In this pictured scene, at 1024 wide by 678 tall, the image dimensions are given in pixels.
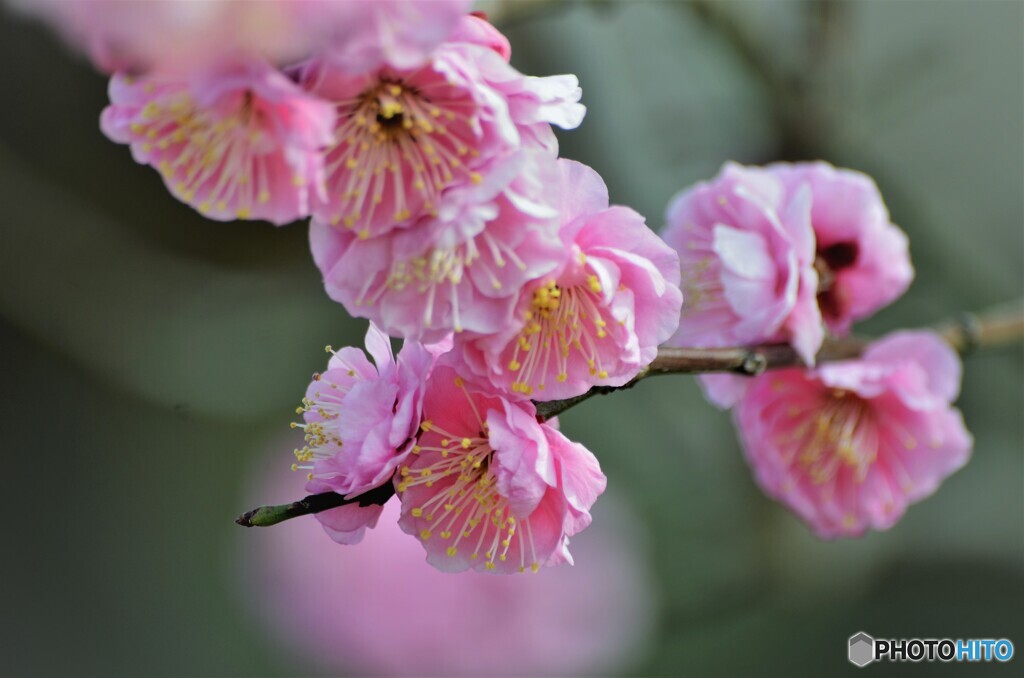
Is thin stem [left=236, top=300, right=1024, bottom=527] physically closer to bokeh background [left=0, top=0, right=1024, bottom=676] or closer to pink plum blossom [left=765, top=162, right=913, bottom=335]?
pink plum blossom [left=765, top=162, right=913, bottom=335]

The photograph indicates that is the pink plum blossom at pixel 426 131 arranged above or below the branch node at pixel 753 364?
above

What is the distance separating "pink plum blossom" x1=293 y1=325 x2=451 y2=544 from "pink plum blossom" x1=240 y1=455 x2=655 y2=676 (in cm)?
58

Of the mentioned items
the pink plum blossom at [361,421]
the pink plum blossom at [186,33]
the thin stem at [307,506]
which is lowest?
the thin stem at [307,506]

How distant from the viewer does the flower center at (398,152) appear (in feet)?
1.64

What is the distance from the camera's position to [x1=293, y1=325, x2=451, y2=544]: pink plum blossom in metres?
0.55

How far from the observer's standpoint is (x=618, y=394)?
Answer: 1.67 meters

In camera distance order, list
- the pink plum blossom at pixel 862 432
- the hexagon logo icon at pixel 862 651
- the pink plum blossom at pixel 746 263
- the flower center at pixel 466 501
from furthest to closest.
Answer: the hexagon logo icon at pixel 862 651
the pink plum blossom at pixel 862 432
the pink plum blossom at pixel 746 263
the flower center at pixel 466 501

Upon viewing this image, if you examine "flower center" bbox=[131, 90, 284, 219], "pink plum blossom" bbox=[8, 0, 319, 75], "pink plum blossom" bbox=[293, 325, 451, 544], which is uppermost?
"pink plum blossom" bbox=[8, 0, 319, 75]

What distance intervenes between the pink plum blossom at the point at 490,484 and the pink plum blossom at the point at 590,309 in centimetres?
3

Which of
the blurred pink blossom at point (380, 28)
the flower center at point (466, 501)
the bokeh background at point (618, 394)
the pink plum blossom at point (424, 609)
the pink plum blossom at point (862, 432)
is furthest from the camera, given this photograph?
the bokeh background at point (618, 394)

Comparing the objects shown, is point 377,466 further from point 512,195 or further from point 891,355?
point 891,355

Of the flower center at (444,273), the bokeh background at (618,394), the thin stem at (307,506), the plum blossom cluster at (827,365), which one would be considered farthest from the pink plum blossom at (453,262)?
the bokeh background at (618,394)

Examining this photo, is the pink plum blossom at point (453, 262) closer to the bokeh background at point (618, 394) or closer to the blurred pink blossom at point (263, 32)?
the blurred pink blossom at point (263, 32)

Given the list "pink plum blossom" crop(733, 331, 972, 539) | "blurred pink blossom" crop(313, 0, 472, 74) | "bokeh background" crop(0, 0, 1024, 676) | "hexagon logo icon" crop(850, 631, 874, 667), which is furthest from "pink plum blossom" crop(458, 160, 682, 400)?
"bokeh background" crop(0, 0, 1024, 676)
